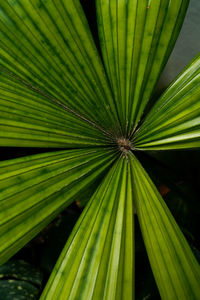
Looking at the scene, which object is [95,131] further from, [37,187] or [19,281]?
[19,281]

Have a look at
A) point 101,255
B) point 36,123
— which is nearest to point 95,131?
point 36,123

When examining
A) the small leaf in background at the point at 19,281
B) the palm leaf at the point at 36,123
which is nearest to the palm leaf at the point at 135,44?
the palm leaf at the point at 36,123

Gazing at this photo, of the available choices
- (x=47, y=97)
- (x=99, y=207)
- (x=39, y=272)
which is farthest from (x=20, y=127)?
(x=39, y=272)

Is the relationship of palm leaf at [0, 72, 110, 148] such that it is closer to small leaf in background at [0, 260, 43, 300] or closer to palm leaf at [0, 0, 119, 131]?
palm leaf at [0, 0, 119, 131]

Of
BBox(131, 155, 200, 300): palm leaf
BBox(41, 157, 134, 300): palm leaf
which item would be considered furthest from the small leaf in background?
BBox(131, 155, 200, 300): palm leaf

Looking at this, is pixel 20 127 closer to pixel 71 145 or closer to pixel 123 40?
pixel 71 145

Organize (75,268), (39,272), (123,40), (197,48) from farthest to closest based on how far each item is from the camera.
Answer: (197,48)
(39,272)
(123,40)
(75,268)
